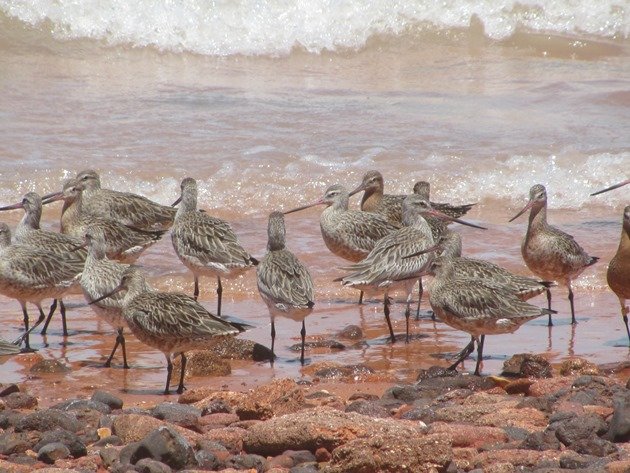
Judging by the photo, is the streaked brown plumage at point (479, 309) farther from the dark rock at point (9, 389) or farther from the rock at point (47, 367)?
the dark rock at point (9, 389)

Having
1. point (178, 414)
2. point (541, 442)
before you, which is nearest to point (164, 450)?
point (178, 414)

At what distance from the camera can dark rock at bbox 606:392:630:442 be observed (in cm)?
650

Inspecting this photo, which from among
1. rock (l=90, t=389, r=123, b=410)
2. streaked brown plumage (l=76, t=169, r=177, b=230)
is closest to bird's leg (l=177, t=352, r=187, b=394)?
rock (l=90, t=389, r=123, b=410)

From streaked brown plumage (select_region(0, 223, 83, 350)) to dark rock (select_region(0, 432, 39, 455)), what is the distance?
3.35 meters

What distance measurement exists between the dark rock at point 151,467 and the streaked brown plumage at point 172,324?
2.35 m

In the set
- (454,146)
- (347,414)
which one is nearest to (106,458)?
(347,414)

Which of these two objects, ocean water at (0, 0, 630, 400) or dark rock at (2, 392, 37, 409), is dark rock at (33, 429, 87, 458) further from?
ocean water at (0, 0, 630, 400)

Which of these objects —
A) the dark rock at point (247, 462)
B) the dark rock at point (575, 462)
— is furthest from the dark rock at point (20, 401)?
the dark rock at point (575, 462)

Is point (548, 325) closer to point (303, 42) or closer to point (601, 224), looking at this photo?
point (601, 224)

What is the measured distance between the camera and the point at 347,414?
6.54 metres

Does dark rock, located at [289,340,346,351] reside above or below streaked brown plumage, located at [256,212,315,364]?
below

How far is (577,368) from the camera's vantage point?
851cm

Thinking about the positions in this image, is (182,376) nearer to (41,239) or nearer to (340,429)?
(340,429)

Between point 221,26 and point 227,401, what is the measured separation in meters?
17.5
